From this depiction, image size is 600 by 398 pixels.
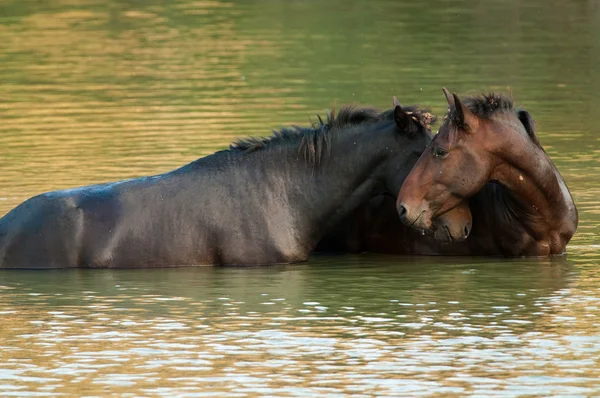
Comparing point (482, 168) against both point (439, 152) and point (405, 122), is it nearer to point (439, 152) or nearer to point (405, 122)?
point (439, 152)

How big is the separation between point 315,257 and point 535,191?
96.0 inches

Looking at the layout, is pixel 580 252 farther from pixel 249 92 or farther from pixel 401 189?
pixel 249 92

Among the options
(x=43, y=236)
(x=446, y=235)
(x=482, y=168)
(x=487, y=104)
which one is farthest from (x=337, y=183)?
(x=43, y=236)

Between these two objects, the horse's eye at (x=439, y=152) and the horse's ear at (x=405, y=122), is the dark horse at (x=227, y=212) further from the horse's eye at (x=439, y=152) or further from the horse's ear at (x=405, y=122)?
the horse's eye at (x=439, y=152)

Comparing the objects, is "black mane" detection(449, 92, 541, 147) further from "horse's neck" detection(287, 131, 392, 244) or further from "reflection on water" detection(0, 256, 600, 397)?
"reflection on water" detection(0, 256, 600, 397)

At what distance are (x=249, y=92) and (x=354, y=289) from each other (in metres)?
Result: 14.0

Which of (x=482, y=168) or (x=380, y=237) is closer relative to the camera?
(x=482, y=168)

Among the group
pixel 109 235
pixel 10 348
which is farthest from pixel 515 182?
pixel 10 348

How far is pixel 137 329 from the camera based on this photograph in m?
12.8

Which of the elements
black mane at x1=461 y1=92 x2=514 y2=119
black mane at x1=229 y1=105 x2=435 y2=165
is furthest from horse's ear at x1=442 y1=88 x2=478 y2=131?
black mane at x1=229 y1=105 x2=435 y2=165

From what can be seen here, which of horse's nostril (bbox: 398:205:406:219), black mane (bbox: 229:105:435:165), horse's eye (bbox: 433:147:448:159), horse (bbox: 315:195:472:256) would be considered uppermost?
black mane (bbox: 229:105:435:165)

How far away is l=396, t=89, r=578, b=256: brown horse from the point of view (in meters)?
14.3

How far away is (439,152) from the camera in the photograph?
14328 mm

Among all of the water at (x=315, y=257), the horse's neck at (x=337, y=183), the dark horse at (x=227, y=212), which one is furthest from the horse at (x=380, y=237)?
the dark horse at (x=227, y=212)
